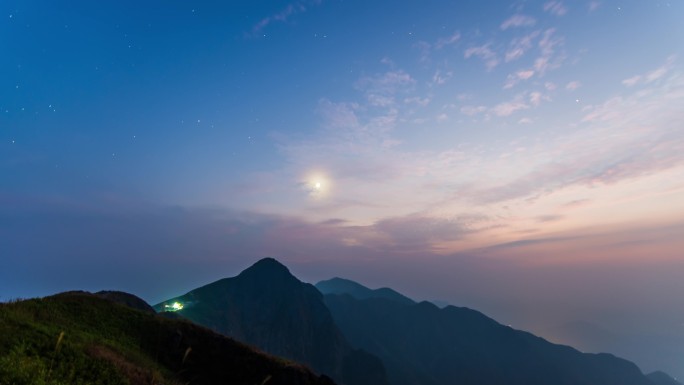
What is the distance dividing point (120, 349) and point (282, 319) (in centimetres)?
13664

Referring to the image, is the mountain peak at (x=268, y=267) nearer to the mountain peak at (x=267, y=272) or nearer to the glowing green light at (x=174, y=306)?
the mountain peak at (x=267, y=272)

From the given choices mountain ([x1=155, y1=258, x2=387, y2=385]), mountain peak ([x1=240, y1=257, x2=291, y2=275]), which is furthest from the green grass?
mountain peak ([x1=240, y1=257, x2=291, y2=275])

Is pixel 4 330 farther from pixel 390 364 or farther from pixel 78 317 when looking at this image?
pixel 390 364

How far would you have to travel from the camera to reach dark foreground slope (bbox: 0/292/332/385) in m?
14.8

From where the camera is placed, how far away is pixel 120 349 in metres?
21.2

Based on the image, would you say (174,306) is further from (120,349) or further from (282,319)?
(120,349)

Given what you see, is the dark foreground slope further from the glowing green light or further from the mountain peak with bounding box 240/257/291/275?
the mountain peak with bounding box 240/257/291/275

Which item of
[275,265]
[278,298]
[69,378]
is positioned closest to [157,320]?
[69,378]

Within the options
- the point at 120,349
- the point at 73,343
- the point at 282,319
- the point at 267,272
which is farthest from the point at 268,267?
the point at 73,343

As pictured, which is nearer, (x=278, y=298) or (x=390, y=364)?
(x=278, y=298)

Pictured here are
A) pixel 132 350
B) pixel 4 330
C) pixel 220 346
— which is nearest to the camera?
pixel 4 330

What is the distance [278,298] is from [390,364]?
87.9m

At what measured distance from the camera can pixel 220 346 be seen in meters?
28.4

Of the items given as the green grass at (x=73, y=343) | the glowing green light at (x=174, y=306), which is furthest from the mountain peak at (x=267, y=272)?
the green grass at (x=73, y=343)
